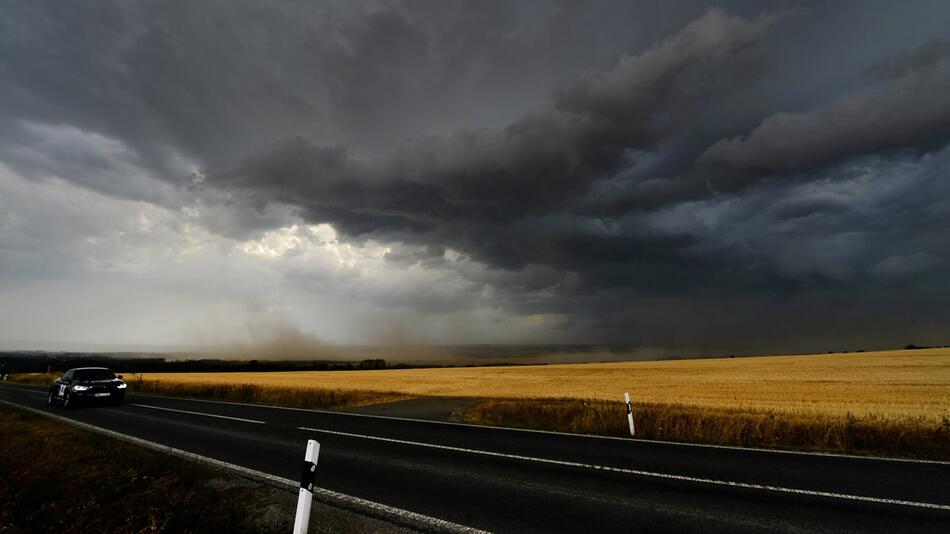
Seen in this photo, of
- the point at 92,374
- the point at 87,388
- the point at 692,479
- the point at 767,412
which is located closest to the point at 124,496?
the point at 692,479

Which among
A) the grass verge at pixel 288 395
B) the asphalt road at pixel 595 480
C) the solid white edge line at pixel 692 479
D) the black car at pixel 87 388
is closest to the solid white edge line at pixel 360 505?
the asphalt road at pixel 595 480

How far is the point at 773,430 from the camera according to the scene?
1160 centimetres

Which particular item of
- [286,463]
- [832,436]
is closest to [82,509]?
[286,463]

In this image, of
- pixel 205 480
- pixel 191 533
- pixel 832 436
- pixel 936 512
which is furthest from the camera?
pixel 832 436

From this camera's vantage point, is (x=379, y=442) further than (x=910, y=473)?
Yes

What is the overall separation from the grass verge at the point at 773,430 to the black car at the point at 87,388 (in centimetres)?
1748

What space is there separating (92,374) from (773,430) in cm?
2740

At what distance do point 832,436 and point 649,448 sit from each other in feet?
16.4

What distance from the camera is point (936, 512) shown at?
5.89 m

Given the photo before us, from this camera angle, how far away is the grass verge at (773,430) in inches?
403

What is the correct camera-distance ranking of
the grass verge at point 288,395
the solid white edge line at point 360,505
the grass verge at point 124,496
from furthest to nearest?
the grass verge at point 288,395, the solid white edge line at point 360,505, the grass verge at point 124,496

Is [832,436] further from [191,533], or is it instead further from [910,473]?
[191,533]

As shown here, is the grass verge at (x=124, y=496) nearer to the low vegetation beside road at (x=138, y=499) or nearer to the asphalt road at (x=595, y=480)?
the low vegetation beside road at (x=138, y=499)

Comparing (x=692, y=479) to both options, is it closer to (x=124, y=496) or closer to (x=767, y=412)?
(x=124, y=496)
